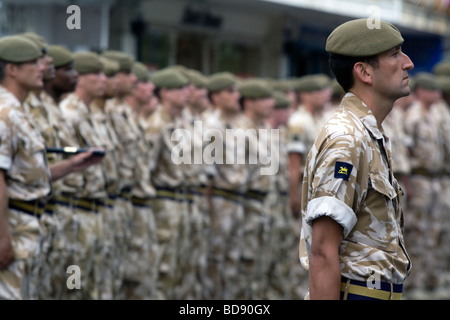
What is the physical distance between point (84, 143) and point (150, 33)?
10280 mm

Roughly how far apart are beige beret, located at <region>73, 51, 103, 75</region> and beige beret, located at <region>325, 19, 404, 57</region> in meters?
4.08

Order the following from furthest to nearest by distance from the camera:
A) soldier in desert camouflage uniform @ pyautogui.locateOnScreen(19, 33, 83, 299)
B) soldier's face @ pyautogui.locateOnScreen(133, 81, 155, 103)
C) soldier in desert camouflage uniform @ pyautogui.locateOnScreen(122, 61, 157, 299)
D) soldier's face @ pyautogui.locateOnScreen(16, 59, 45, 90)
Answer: soldier's face @ pyautogui.locateOnScreen(133, 81, 155, 103) < soldier in desert camouflage uniform @ pyautogui.locateOnScreen(122, 61, 157, 299) < soldier in desert camouflage uniform @ pyautogui.locateOnScreen(19, 33, 83, 299) < soldier's face @ pyautogui.locateOnScreen(16, 59, 45, 90)

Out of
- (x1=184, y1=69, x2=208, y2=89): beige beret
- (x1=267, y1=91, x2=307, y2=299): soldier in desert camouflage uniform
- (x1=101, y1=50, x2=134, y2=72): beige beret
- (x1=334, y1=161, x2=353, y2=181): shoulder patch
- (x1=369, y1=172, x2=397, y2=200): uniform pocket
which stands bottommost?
(x1=267, y1=91, x2=307, y2=299): soldier in desert camouflage uniform

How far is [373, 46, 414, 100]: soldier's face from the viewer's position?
3.42 metres

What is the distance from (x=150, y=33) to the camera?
1695 cm

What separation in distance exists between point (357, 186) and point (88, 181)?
3975mm

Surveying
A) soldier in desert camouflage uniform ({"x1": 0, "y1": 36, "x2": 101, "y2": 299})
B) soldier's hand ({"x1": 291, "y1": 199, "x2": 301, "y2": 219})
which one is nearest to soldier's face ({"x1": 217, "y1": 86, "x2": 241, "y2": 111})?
soldier's hand ({"x1": 291, "y1": 199, "x2": 301, "y2": 219})

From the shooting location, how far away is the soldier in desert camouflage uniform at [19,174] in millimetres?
5074

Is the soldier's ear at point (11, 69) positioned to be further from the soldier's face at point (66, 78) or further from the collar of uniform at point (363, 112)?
the collar of uniform at point (363, 112)

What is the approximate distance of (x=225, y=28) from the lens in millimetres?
19172

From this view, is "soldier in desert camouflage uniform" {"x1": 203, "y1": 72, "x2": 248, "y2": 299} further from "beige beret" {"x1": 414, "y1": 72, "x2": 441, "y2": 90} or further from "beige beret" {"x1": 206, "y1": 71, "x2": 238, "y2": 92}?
"beige beret" {"x1": 414, "y1": 72, "x2": 441, "y2": 90}

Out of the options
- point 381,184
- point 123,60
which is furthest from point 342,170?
point 123,60

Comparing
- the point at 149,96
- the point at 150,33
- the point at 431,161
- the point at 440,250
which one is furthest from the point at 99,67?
the point at 150,33
